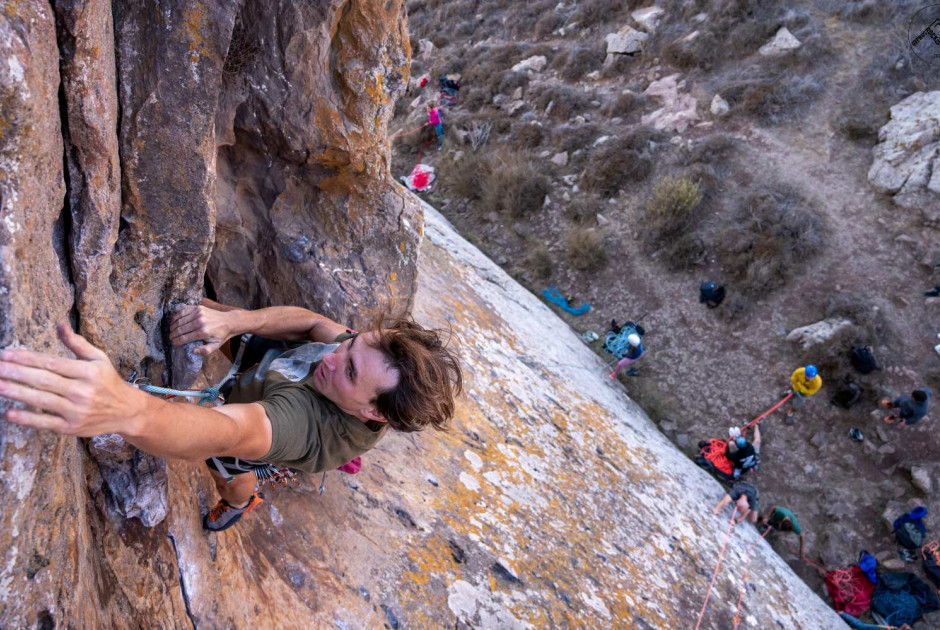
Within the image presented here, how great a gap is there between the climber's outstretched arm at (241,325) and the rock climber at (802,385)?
8188 mm

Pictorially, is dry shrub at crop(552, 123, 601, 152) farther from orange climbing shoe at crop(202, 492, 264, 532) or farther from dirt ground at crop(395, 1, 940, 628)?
orange climbing shoe at crop(202, 492, 264, 532)

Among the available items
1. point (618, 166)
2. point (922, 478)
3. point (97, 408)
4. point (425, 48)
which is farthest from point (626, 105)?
point (97, 408)

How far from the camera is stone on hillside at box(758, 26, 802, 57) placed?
13.4 meters

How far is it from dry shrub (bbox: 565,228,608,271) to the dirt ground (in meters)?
0.20

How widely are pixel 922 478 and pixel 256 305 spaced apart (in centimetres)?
935

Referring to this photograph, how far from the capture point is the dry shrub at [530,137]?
45.6 ft

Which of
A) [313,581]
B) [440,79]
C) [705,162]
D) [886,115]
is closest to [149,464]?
[313,581]

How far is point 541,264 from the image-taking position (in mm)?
11500

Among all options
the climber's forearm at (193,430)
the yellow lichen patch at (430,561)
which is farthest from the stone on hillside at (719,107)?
the climber's forearm at (193,430)

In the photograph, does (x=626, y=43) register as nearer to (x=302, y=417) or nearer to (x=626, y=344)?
(x=626, y=344)

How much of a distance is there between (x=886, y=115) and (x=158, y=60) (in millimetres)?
13783

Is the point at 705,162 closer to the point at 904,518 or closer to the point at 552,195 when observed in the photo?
the point at 552,195

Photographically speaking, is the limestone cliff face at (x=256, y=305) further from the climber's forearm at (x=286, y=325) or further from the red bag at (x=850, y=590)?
the red bag at (x=850, y=590)

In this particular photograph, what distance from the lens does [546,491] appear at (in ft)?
15.1
